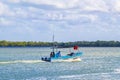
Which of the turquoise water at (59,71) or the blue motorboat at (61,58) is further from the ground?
the blue motorboat at (61,58)

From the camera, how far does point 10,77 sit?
5909 cm

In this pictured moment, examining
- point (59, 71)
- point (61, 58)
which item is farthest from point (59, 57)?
point (59, 71)

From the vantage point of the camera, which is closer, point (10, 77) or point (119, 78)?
point (119, 78)

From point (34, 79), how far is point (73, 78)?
4915mm

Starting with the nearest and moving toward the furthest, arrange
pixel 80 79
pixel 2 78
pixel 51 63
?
1. pixel 80 79
2. pixel 2 78
3. pixel 51 63

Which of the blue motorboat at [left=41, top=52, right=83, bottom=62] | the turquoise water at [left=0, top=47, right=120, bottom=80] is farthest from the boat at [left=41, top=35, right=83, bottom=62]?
the turquoise water at [left=0, top=47, right=120, bottom=80]

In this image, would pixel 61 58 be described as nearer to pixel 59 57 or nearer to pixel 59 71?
pixel 59 57

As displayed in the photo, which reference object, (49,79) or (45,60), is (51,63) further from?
(49,79)

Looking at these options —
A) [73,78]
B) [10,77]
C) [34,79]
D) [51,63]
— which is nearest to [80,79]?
[73,78]

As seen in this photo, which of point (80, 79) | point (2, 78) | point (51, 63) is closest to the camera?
point (80, 79)

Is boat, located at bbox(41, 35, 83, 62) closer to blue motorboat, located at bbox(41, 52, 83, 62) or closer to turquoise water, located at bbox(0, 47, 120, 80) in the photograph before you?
blue motorboat, located at bbox(41, 52, 83, 62)

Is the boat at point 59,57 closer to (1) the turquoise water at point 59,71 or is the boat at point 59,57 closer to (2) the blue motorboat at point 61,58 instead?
(2) the blue motorboat at point 61,58

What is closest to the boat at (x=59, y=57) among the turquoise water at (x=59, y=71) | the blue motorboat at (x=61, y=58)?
the blue motorboat at (x=61, y=58)

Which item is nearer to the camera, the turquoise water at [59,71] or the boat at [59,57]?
the turquoise water at [59,71]
